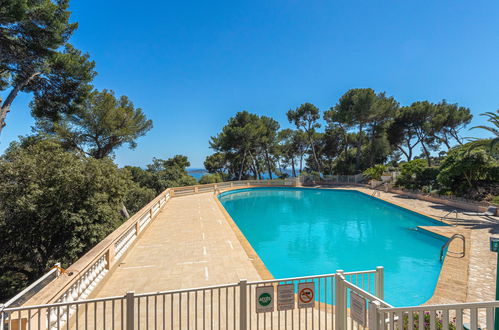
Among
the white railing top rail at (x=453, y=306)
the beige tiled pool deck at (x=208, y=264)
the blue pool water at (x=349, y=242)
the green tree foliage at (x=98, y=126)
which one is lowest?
the blue pool water at (x=349, y=242)

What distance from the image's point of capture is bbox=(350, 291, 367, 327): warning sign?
2.69 meters

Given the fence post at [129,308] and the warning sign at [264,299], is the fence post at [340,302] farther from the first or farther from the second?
the fence post at [129,308]

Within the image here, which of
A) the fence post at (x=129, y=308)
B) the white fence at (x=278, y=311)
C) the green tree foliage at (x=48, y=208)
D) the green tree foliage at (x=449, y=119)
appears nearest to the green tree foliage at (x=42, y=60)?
the green tree foliage at (x=48, y=208)

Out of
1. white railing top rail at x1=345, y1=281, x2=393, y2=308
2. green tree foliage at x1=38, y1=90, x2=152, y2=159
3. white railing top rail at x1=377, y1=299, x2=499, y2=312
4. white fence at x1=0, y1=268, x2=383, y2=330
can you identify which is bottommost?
white fence at x1=0, y1=268, x2=383, y2=330

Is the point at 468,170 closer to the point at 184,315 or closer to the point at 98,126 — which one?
the point at 184,315

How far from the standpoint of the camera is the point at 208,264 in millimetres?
6418

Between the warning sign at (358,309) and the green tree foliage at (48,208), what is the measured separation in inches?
363

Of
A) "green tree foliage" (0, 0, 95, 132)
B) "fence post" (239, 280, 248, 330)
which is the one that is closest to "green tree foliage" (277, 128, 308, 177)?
"green tree foliage" (0, 0, 95, 132)

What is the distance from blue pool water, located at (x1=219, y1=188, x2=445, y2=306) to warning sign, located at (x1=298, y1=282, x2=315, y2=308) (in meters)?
4.09

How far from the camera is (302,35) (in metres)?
16.2

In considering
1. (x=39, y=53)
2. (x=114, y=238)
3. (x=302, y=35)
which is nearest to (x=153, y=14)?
(x=39, y=53)

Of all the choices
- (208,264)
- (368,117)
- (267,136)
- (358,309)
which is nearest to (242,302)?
(358,309)

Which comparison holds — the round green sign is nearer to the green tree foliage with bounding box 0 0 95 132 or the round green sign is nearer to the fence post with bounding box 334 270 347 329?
the fence post with bounding box 334 270 347 329

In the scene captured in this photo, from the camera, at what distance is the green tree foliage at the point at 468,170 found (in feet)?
49.7
